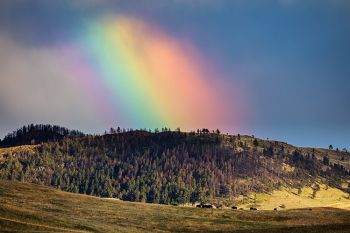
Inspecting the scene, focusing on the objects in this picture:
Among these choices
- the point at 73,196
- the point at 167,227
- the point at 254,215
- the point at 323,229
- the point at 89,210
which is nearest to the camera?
the point at 323,229

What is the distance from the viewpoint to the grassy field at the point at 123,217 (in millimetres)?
63438

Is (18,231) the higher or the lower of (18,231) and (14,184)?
the lower

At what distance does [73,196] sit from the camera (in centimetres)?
9762

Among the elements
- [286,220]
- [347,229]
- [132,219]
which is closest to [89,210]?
[132,219]

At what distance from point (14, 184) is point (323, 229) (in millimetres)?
63994

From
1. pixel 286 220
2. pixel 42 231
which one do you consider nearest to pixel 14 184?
pixel 42 231

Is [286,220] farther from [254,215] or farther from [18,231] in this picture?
[18,231]

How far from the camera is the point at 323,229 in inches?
A: 2584

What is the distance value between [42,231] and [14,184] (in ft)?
161

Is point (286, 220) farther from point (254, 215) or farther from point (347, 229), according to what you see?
point (347, 229)

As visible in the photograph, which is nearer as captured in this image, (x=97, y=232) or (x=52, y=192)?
(x=97, y=232)

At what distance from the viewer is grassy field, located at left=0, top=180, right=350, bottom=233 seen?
63438mm

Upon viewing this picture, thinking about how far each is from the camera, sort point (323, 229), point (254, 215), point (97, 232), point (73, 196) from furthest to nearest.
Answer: point (73, 196), point (254, 215), point (323, 229), point (97, 232)

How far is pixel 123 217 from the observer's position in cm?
7844
